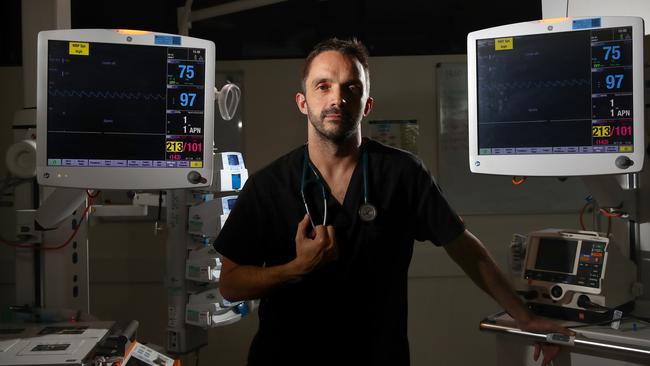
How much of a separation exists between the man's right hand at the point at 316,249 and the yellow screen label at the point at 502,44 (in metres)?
0.96

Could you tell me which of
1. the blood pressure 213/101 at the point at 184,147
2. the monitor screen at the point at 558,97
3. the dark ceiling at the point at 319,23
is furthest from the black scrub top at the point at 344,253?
the dark ceiling at the point at 319,23

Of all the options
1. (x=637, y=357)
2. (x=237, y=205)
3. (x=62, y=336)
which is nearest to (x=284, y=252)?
(x=237, y=205)

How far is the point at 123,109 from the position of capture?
6.25 ft

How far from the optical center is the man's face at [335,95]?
1682 mm

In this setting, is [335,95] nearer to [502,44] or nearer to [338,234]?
[338,234]

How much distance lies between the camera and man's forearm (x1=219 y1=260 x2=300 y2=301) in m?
1.60

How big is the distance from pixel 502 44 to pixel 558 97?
0.89ft

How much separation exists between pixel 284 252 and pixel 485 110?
0.91 metres

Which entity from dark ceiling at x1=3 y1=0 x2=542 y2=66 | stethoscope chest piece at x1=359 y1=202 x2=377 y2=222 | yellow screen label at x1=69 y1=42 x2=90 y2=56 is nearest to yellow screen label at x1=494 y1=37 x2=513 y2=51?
stethoscope chest piece at x1=359 y1=202 x2=377 y2=222

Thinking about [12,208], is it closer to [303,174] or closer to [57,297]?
[57,297]

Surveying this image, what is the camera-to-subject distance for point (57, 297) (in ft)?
6.90

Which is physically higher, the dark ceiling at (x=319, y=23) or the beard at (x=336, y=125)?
the dark ceiling at (x=319, y=23)

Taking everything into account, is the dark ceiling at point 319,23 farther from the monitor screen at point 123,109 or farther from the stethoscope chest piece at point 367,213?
the stethoscope chest piece at point 367,213

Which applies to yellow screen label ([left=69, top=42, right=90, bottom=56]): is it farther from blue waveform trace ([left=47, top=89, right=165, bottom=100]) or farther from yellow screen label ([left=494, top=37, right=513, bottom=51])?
yellow screen label ([left=494, top=37, right=513, bottom=51])
